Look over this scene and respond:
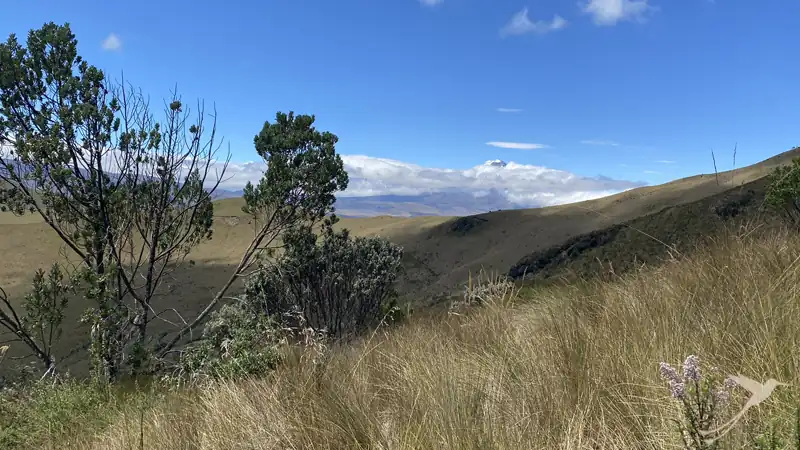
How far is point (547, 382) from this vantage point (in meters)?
2.62

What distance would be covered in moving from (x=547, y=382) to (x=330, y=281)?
13937 mm

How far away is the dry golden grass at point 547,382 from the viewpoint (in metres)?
2.14

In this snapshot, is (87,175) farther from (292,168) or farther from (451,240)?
(451,240)

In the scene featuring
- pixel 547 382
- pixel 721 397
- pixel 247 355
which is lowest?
pixel 247 355

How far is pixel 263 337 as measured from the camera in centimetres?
601

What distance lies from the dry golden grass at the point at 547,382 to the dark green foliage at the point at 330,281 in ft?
32.2

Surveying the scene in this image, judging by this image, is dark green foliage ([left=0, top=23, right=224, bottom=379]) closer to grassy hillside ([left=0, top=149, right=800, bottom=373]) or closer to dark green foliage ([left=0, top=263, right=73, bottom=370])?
dark green foliage ([left=0, top=263, right=73, bottom=370])

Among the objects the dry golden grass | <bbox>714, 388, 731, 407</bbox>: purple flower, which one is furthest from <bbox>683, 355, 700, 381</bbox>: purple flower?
the dry golden grass

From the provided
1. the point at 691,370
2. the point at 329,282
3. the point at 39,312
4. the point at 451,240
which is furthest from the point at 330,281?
the point at 451,240

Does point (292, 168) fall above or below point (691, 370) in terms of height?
above

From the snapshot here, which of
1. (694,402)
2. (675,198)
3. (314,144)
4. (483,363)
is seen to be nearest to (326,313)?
(314,144)

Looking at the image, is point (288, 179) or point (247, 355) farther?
point (288, 179)

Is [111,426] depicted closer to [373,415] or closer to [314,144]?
[373,415]

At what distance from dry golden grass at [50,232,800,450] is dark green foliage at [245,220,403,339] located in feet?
32.2
